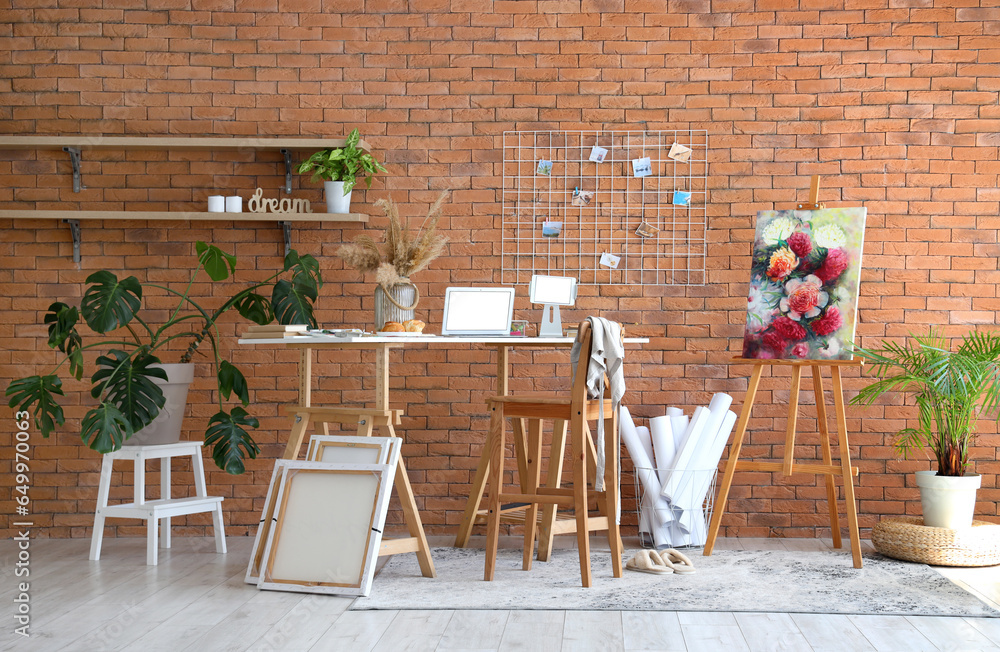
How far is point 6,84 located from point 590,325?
3229mm

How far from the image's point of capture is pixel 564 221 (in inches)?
171

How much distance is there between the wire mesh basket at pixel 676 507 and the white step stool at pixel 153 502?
1929mm

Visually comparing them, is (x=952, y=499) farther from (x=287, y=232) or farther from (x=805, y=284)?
(x=287, y=232)

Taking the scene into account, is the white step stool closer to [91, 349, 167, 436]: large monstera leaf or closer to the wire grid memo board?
[91, 349, 167, 436]: large monstera leaf

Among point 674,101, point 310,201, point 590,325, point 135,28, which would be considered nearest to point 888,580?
point 590,325

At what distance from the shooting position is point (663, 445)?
4.07 metres

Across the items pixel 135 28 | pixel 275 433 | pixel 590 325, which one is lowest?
pixel 275 433

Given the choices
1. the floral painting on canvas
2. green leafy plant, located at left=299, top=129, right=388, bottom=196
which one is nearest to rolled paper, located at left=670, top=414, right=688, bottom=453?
the floral painting on canvas

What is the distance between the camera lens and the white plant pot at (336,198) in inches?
163

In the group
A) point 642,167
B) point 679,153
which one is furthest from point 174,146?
point 679,153

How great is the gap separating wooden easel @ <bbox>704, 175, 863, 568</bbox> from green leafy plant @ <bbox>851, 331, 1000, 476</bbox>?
7.7 inches

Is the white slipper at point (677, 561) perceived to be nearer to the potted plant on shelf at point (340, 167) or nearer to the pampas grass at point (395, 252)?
the pampas grass at point (395, 252)

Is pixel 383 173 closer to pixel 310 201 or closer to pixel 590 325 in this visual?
pixel 310 201

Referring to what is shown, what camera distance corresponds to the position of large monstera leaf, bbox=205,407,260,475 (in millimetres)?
3807
